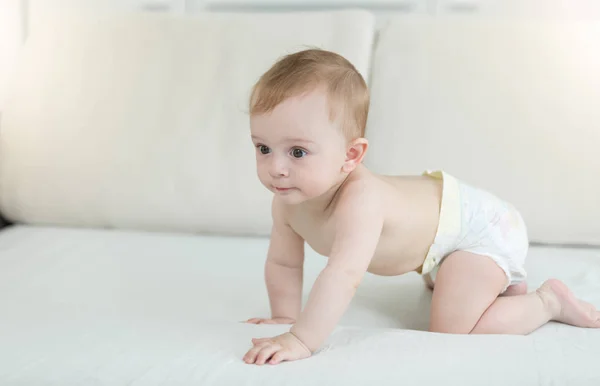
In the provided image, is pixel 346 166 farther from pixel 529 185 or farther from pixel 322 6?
pixel 322 6

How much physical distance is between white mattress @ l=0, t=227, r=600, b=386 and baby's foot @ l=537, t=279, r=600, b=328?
2cm

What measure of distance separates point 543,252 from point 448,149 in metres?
0.31

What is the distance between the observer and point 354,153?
117 cm

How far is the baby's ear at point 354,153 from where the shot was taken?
1161 mm

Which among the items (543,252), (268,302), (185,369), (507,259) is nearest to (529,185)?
(543,252)

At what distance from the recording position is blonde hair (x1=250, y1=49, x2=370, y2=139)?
1104mm

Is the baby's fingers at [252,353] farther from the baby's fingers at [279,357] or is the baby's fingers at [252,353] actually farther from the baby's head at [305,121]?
the baby's head at [305,121]

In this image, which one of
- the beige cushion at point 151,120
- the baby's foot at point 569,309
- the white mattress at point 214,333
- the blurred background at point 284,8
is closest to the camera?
the white mattress at point 214,333

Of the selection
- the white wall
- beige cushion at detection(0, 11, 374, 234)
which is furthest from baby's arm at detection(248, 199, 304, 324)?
the white wall

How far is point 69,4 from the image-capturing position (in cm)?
245

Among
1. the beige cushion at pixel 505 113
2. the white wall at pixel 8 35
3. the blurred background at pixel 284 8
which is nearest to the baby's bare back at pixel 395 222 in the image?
the beige cushion at pixel 505 113

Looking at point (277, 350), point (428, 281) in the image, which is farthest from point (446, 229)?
point (277, 350)

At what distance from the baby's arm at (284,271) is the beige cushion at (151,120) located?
479 millimetres

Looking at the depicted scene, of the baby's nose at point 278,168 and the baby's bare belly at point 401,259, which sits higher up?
the baby's nose at point 278,168
